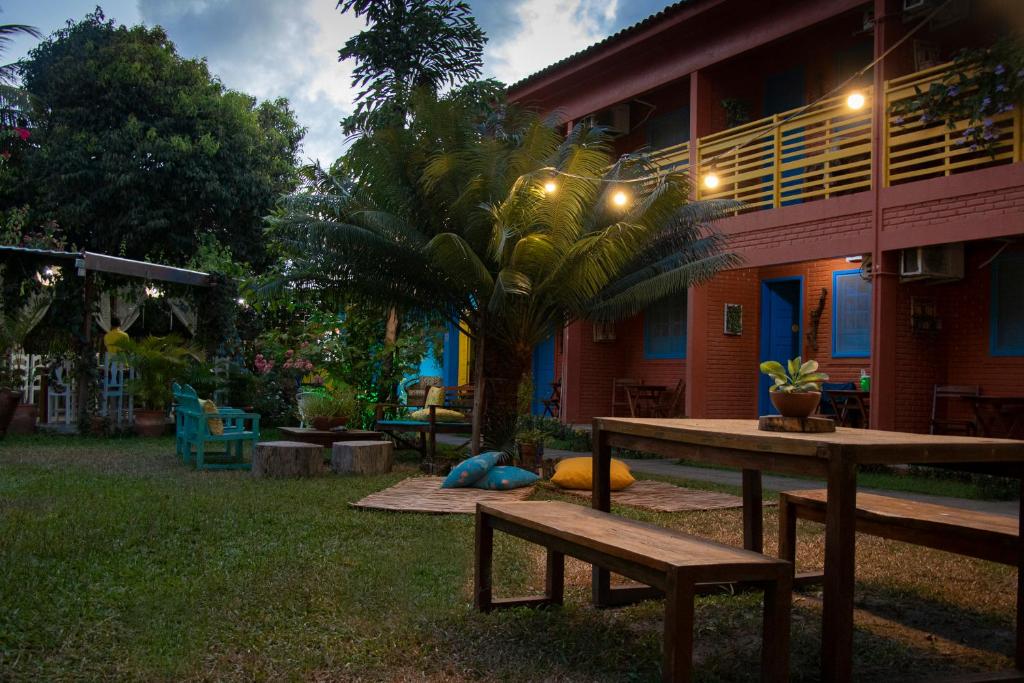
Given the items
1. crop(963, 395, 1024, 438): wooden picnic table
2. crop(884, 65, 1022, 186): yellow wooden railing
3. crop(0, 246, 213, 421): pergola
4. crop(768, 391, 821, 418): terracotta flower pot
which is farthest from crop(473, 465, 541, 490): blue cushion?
crop(0, 246, 213, 421): pergola

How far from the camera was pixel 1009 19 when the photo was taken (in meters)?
11.3

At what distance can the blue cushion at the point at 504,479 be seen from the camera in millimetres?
9070

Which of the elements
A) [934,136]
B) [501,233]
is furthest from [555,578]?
[934,136]

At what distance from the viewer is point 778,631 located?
3.19 meters

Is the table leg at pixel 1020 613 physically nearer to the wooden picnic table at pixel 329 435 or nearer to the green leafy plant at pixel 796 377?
the green leafy plant at pixel 796 377

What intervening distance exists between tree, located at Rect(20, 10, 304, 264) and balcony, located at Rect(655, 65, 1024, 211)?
43.0 ft

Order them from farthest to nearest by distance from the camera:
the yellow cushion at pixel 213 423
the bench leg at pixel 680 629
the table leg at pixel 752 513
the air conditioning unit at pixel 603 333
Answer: the air conditioning unit at pixel 603 333
the yellow cushion at pixel 213 423
the table leg at pixel 752 513
the bench leg at pixel 680 629

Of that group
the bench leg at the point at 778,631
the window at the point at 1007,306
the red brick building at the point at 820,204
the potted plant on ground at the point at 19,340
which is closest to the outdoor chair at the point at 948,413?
the red brick building at the point at 820,204

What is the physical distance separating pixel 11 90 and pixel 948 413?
17809 mm

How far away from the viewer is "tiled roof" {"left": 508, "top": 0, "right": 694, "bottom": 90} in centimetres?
1376

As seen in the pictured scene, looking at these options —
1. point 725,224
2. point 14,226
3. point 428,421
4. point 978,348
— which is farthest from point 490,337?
point 14,226

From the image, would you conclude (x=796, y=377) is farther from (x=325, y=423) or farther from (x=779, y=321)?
(x=779, y=321)

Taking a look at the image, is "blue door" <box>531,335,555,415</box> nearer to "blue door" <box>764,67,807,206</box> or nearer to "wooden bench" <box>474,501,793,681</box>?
"blue door" <box>764,67,807,206</box>

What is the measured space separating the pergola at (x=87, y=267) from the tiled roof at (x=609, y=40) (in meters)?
7.02
